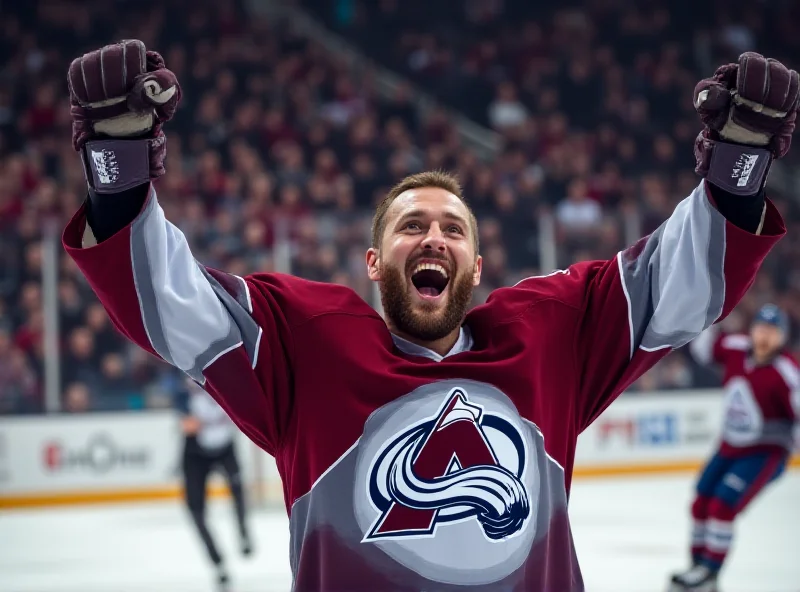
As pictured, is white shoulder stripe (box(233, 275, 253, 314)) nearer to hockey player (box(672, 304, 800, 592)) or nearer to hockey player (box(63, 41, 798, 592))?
hockey player (box(63, 41, 798, 592))

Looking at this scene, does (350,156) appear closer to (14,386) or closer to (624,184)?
(624,184)

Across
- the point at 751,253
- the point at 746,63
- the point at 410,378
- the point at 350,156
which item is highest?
the point at 746,63

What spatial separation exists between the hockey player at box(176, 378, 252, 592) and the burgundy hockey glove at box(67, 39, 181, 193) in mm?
4493

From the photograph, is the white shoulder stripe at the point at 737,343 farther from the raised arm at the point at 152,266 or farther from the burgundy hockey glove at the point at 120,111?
the burgundy hockey glove at the point at 120,111

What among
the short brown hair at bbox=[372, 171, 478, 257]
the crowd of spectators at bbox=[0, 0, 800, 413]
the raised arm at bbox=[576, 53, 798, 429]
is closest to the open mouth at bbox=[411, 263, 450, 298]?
the short brown hair at bbox=[372, 171, 478, 257]

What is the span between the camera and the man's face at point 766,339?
229 inches

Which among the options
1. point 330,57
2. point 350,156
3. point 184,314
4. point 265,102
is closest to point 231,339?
point 184,314

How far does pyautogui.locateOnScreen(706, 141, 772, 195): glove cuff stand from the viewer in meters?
1.90

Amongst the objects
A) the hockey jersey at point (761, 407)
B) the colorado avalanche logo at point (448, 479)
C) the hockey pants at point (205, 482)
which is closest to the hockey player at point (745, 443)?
the hockey jersey at point (761, 407)

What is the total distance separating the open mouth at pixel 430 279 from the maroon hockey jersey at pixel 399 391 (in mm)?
143

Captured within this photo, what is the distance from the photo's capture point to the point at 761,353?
5895 millimetres

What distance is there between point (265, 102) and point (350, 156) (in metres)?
1.38

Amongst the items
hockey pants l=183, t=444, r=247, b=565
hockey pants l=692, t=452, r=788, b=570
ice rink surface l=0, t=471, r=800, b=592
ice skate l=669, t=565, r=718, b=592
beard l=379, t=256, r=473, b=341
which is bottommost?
ice rink surface l=0, t=471, r=800, b=592

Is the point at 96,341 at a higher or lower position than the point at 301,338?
lower
